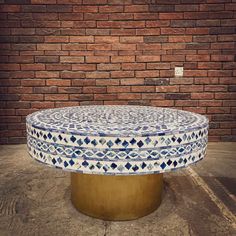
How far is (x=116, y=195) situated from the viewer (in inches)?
61.4

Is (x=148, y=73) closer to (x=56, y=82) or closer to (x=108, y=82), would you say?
(x=108, y=82)

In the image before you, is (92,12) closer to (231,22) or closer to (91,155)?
(231,22)

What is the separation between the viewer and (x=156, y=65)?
3.35 metres

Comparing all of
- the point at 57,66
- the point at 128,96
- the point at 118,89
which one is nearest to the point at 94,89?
the point at 118,89

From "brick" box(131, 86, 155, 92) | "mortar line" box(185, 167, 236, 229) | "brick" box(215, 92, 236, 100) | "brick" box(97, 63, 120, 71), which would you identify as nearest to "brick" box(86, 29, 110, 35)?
"brick" box(97, 63, 120, 71)

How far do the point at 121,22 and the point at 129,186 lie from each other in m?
2.36

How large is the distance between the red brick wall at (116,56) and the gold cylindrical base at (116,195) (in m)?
1.91

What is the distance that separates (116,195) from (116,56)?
2177 millimetres

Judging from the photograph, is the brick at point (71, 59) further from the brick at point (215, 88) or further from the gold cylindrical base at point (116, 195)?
the gold cylindrical base at point (116, 195)

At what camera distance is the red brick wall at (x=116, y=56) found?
3.26 metres

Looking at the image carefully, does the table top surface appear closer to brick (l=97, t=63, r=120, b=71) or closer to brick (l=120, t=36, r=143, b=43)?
brick (l=97, t=63, r=120, b=71)

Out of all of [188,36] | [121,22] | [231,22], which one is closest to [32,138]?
[121,22]

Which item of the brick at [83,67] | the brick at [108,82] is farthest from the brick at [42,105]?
the brick at [108,82]

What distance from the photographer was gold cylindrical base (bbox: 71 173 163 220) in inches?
61.2
